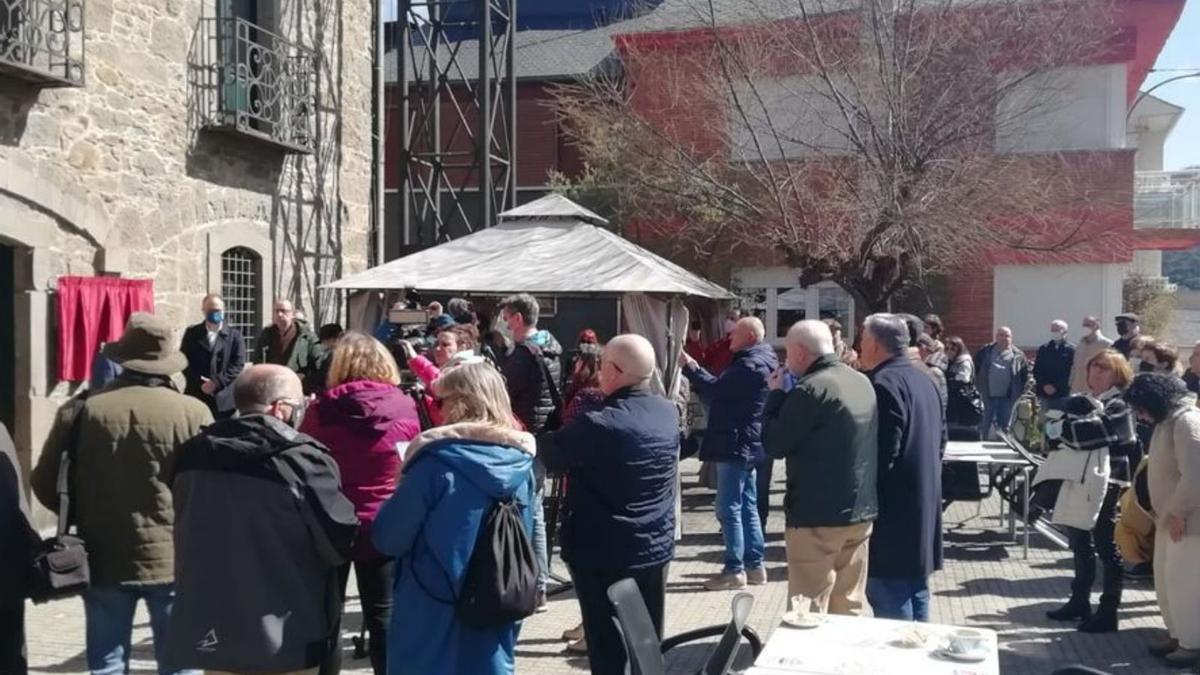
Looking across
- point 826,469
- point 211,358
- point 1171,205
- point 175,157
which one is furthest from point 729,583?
point 1171,205

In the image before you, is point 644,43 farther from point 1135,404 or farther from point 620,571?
point 620,571

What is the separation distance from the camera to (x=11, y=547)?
165 inches

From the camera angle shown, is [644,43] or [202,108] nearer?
[202,108]

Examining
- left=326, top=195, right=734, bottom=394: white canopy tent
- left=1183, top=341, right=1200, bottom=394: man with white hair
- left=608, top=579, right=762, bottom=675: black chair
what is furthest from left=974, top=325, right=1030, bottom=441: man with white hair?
left=608, top=579, right=762, bottom=675: black chair

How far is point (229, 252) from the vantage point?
1197cm

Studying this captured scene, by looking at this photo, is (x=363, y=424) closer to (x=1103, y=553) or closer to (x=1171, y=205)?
(x=1103, y=553)

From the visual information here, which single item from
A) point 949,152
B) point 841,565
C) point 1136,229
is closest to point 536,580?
point 841,565

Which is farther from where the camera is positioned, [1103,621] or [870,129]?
[870,129]

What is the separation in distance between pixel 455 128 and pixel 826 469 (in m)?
17.8

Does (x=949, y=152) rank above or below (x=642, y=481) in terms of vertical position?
above

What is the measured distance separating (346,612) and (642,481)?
320 cm

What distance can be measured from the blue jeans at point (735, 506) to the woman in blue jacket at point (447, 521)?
3.82m

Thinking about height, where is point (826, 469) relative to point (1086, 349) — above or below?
below

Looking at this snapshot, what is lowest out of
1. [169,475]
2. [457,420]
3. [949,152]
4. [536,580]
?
[536,580]
